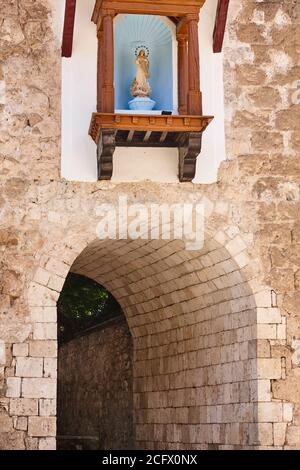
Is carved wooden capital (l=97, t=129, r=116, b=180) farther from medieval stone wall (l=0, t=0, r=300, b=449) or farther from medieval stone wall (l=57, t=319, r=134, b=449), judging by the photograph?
medieval stone wall (l=57, t=319, r=134, b=449)

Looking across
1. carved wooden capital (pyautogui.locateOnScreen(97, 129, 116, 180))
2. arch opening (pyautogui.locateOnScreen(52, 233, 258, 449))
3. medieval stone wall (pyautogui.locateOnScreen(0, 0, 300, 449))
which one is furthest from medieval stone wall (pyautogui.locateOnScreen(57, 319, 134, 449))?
carved wooden capital (pyautogui.locateOnScreen(97, 129, 116, 180))

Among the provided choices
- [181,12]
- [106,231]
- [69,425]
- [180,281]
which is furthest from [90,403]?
[181,12]

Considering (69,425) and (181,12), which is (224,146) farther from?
(69,425)

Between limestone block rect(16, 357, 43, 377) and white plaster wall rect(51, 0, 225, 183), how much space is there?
165cm

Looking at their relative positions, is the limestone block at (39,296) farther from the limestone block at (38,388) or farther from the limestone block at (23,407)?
the limestone block at (23,407)

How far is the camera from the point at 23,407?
10023 millimetres

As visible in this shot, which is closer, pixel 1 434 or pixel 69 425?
pixel 1 434

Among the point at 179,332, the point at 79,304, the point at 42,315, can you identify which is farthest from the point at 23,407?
the point at 79,304

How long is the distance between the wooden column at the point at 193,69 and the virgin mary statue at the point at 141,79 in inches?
19.1

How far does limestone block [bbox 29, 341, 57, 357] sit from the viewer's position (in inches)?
400

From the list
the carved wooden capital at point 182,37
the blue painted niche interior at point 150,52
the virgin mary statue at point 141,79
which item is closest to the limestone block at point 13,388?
the blue painted niche interior at point 150,52

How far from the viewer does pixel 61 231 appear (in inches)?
411

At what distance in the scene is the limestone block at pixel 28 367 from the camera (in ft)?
33.2

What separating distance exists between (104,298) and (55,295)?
6.89m
